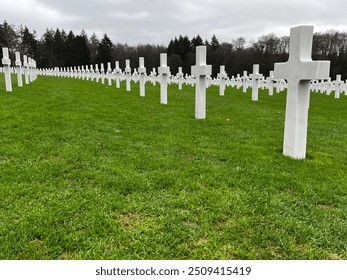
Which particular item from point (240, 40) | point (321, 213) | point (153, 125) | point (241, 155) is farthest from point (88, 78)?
point (240, 40)

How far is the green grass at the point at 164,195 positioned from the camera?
91.7 inches

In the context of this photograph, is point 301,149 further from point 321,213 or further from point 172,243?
point 172,243

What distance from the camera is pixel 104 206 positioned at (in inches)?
113

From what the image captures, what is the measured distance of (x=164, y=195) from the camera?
3164 mm

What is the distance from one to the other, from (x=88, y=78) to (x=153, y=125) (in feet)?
75.8

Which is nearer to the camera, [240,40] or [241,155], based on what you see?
[241,155]

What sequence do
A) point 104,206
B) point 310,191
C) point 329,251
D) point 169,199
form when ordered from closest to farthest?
point 329,251
point 104,206
point 169,199
point 310,191

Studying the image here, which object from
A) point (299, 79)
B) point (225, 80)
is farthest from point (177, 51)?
point (299, 79)

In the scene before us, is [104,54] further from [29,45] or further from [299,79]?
[299,79]

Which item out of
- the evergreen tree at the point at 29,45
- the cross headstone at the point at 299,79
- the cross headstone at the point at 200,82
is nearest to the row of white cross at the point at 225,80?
the cross headstone at the point at 200,82

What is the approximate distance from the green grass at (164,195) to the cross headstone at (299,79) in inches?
11.4

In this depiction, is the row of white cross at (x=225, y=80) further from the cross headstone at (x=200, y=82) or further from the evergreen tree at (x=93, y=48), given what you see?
the evergreen tree at (x=93, y=48)

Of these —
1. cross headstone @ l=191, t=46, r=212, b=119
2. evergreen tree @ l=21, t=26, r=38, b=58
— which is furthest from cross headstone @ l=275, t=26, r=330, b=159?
evergreen tree @ l=21, t=26, r=38, b=58

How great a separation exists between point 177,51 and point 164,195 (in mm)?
60790
